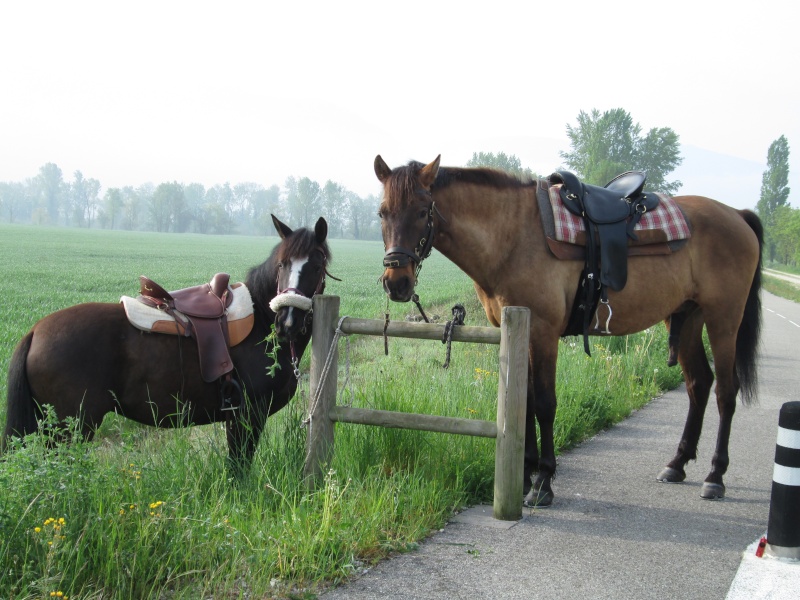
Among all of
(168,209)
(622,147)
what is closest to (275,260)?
(622,147)

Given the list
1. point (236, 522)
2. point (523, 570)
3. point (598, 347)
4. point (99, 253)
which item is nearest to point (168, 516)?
point (236, 522)

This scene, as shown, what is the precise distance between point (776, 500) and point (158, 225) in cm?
14222

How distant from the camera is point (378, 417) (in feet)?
15.9

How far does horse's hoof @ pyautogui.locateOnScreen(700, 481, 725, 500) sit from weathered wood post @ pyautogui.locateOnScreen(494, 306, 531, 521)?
1647mm

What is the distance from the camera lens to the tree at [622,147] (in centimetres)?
6781

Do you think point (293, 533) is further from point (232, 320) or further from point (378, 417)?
point (232, 320)

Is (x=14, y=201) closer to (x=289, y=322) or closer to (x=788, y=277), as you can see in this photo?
(x=788, y=277)

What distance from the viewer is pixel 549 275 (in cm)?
520

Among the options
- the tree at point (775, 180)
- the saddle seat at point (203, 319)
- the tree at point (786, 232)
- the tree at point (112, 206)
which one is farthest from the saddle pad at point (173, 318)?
the tree at point (112, 206)

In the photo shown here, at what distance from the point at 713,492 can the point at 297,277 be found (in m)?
3.33

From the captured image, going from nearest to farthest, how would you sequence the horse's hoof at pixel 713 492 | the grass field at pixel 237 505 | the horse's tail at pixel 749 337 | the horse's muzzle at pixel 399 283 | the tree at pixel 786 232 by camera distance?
the grass field at pixel 237 505, the horse's muzzle at pixel 399 283, the horse's hoof at pixel 713 492, the horse's tail at pixel 749 337, the tree at pixel 786 232

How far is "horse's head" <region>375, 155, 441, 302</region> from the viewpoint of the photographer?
464 centimetres

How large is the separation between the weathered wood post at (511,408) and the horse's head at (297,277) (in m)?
1.27

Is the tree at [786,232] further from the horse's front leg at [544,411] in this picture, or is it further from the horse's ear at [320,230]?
the horse's ear at [320,230]
